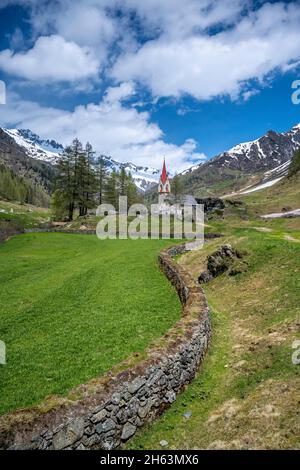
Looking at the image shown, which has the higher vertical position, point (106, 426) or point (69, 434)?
point (69, 434)

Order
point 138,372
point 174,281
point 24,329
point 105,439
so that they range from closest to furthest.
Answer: point 105,439
point 138,372
point 24,329
point 174,281

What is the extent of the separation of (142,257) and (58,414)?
28019 mm

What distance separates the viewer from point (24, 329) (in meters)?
16.9

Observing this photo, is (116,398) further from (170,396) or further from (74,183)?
(74,183)

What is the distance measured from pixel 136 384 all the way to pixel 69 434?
2.59m

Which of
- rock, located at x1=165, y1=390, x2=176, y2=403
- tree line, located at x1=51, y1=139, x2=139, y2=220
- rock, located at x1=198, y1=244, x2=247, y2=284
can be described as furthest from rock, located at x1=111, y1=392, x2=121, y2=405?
tree line, located at x1=51, y1=139, x2=139, y2=220

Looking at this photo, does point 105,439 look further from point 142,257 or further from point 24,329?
point 142,257

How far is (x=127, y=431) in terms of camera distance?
385 inches

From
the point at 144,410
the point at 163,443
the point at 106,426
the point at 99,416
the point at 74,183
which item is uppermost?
the point at 74,183

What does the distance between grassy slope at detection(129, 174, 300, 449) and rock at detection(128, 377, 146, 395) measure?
134cm

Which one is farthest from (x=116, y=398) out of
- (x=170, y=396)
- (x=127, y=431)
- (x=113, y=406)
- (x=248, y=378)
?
(x=248, y=378)

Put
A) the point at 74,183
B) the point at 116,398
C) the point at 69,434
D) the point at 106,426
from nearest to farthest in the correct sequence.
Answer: the point at 69,434, the point at 106,426, the point at 116,398, the point at 74,183

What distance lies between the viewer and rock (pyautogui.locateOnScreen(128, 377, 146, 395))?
33.5 ft
